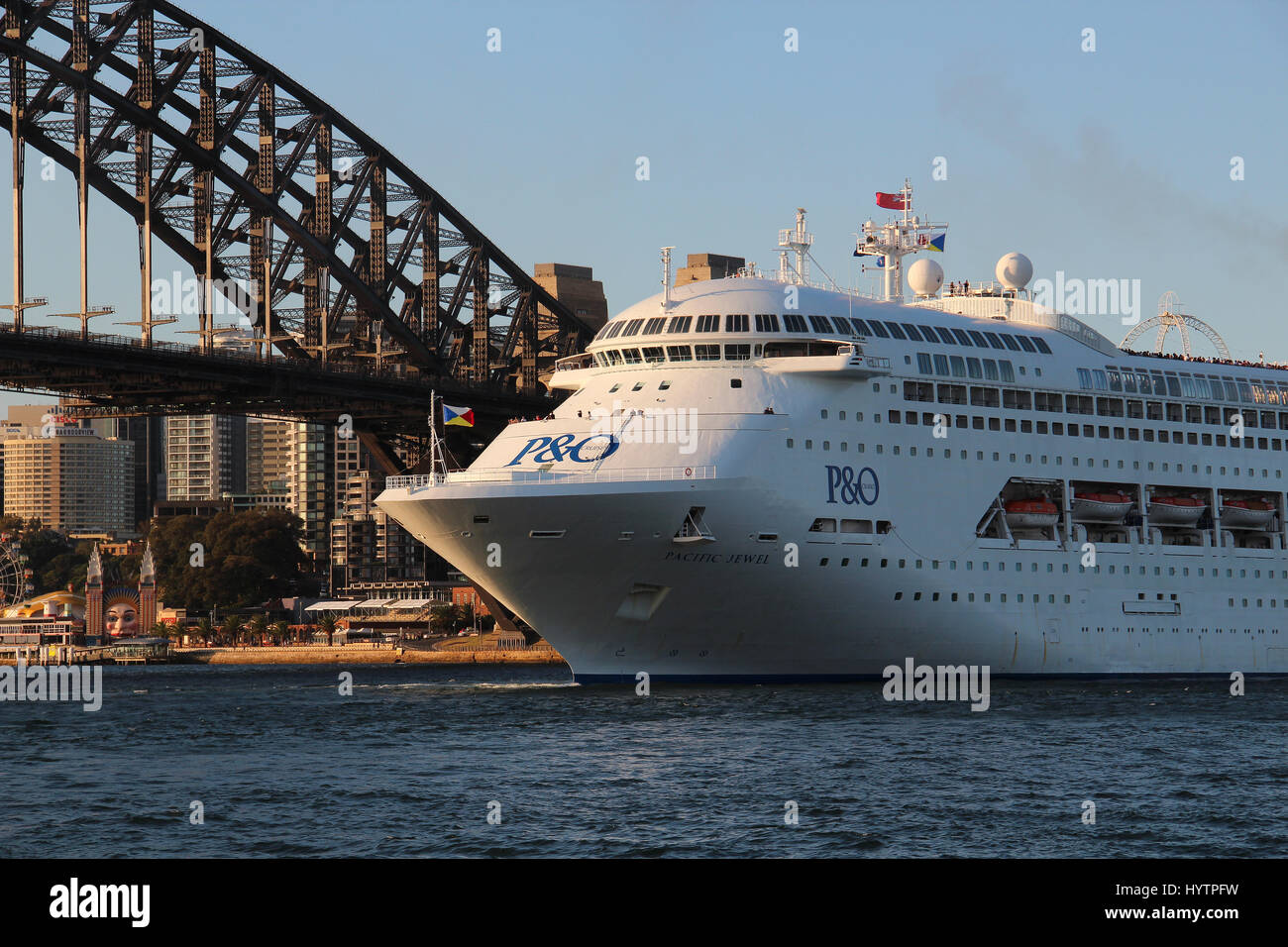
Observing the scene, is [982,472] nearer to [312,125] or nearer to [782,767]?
[782,767]

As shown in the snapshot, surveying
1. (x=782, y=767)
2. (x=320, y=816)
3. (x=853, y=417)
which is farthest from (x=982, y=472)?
(x=320, y=816)

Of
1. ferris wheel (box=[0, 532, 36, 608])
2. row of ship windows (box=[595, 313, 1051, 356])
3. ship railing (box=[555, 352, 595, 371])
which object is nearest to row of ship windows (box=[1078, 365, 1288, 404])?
row of ship windows (box=[595, 313, 1051, 356])

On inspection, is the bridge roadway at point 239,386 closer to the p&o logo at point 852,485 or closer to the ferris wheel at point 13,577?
the p&o logo at point 852,485

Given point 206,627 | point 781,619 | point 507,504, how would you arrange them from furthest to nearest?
point 206,627, point 781,619, point 507,504

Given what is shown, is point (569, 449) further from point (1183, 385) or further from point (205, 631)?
point (205, 631)

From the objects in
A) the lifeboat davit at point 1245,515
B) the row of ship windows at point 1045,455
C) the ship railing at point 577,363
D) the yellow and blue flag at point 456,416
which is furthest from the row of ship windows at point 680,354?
the lifeboat davit at point 1245,515

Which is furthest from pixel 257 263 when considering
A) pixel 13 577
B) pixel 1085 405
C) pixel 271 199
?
pixel 13 577
